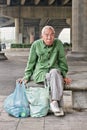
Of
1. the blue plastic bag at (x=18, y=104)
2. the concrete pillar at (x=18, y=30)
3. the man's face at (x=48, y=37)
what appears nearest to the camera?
the blue plastic bag at (x=18, y=104)

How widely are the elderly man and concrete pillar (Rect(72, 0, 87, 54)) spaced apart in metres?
20.2

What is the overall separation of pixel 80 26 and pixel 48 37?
2100 centimetres

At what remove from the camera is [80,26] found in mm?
27516

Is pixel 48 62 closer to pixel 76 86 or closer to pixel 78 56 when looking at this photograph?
pixel 76 86

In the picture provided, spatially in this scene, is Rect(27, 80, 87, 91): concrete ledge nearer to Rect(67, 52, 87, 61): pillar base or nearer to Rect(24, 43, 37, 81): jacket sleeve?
A: Rect(24, 43, 37, 81): jacket sleeve

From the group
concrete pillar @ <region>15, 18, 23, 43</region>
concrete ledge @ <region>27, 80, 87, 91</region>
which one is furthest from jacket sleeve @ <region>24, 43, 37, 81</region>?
concrete pillar @ <region>15, 18, 23, 43</region>

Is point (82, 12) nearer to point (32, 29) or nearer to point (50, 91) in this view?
point (50, 91)

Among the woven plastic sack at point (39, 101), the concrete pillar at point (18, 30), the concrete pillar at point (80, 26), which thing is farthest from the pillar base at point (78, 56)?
the concrete pillar at point (18, 30)

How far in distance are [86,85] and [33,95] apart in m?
0.96

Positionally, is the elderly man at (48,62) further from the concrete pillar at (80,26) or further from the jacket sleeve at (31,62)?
the concrete pillar at (80,26)

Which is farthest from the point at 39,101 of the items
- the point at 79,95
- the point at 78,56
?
the point at 78,56

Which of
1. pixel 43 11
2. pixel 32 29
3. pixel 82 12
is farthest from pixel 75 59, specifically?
pixel 32 29

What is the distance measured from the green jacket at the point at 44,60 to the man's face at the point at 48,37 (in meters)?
0.10

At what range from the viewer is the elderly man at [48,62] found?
21.5 ft
